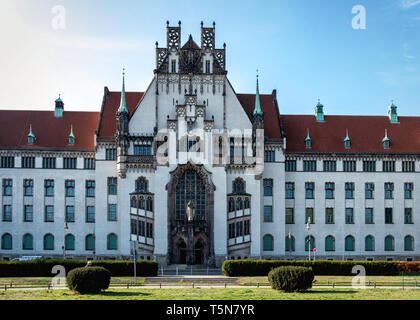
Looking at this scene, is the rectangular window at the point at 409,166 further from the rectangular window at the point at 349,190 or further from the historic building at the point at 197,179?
the rectangular window at the point at 349,190

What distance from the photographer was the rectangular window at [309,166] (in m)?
76.4

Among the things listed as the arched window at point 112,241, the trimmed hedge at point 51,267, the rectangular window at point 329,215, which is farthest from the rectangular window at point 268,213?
the trimmed hedge at point 51,267

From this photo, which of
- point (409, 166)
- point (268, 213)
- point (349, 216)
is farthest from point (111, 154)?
point (409, 166)

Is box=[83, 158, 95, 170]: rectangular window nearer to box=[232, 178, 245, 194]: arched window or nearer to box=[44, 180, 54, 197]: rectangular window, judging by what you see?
box=[44, 180, 54, 197]: rectangular window

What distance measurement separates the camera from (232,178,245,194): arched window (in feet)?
237

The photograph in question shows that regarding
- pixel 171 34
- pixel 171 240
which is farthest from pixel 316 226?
pixel 171 34

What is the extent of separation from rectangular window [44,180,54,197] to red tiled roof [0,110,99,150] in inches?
179

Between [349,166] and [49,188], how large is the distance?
40313mm

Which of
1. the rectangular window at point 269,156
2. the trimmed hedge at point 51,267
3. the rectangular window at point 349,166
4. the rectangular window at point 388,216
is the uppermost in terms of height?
the rectangular window at point 269,156

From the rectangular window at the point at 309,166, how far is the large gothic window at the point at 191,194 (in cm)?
1480

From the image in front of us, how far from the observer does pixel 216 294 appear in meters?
40.5

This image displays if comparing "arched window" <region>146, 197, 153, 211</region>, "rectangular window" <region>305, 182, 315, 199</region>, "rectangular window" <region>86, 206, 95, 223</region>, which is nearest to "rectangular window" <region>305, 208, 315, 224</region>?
"rectangular window" <region>305, 182, 315, 199</region>

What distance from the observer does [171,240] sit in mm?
70250

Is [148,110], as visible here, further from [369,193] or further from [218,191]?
[369,193]
